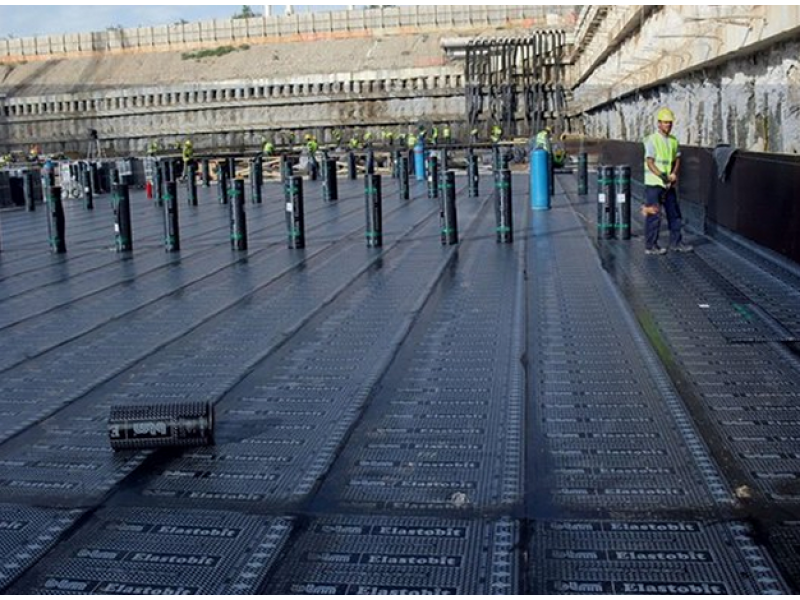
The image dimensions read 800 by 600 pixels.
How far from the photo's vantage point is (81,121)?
7631cm

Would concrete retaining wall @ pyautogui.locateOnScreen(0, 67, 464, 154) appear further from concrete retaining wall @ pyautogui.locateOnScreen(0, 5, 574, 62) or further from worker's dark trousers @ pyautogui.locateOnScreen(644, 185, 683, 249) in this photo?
worker's dark trousers @ pyautogui.locateOnScreen(644, 185, 683, 249)

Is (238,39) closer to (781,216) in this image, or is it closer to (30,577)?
(781,216)

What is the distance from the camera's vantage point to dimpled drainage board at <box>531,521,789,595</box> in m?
4.33

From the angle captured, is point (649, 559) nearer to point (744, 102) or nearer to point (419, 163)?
point (744, 102)

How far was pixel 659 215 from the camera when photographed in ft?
46.0

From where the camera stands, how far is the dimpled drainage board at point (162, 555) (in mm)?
4504

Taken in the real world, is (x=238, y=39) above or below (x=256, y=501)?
above

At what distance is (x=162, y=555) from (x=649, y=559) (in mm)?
2134

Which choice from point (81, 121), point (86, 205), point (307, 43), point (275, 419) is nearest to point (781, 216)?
point (275, 419)

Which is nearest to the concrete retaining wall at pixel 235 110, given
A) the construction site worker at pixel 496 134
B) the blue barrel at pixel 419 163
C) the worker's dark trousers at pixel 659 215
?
the construction site worker at pixel 496 134

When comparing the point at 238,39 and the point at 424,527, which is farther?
the point at 238,39

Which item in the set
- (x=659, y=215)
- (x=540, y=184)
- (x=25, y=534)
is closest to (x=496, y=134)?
(x=540, y=184)

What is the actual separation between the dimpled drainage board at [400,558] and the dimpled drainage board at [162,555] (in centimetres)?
16

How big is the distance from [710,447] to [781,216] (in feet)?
24.0
